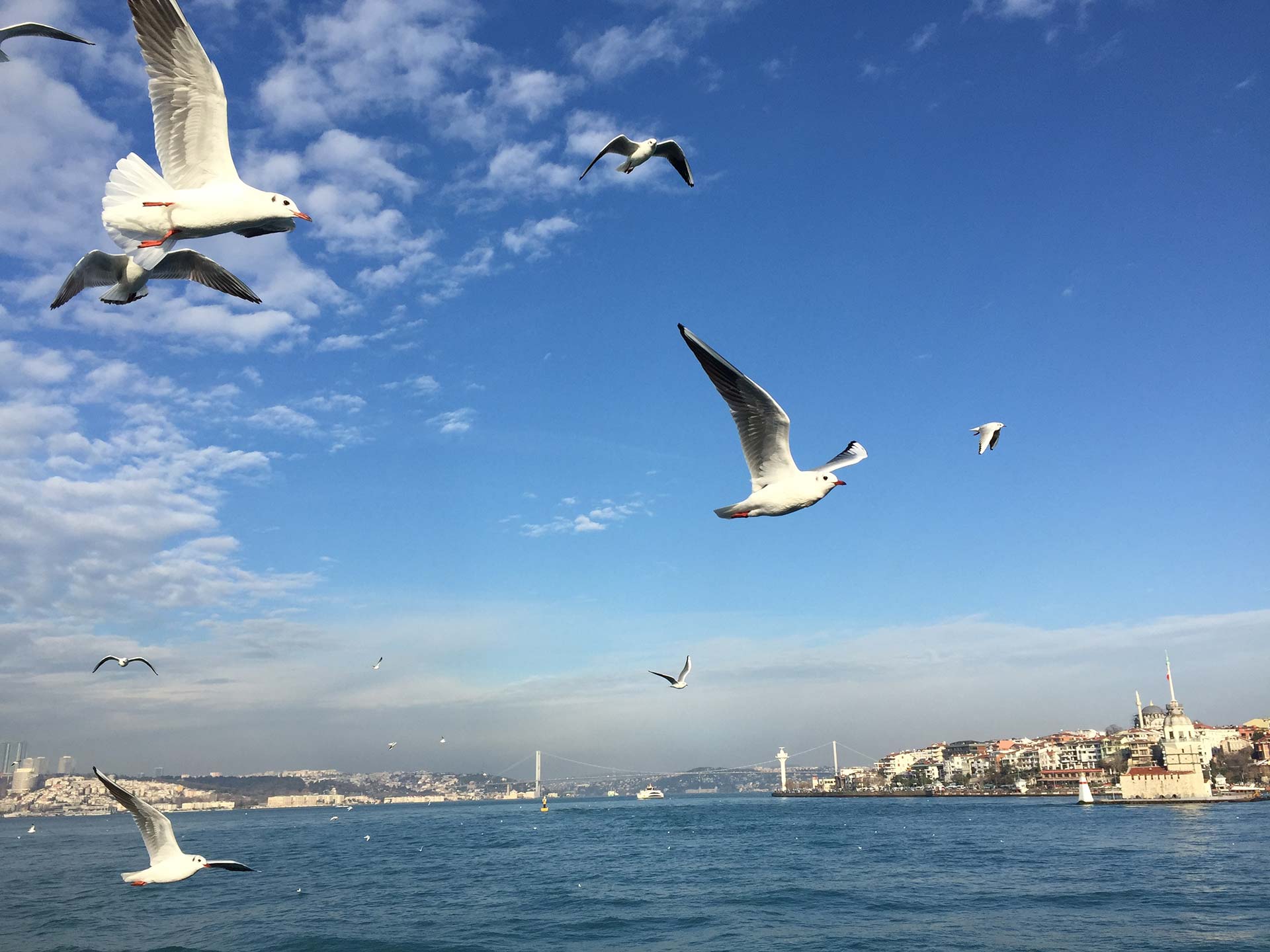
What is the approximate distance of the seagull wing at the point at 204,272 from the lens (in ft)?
17.0

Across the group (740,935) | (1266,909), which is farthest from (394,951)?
(1266,909)

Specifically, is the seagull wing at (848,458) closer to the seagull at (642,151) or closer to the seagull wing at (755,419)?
the seagull wing at (755,419)

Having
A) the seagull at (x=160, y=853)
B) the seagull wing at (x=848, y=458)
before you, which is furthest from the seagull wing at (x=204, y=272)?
the seagull at (x=160, y=853)

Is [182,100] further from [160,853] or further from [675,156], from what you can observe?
[160,853]

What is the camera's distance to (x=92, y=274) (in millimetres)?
4645

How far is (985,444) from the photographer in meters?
10.8

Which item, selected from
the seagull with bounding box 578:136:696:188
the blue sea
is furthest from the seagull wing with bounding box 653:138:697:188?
the blue sea

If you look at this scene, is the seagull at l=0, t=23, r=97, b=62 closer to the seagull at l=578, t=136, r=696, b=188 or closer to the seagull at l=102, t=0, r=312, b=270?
the seagull at l=102, t=0, r=312, b=270

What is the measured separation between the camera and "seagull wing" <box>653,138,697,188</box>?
8.46 meters

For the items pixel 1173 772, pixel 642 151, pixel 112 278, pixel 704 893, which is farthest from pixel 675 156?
pixel 1173 772

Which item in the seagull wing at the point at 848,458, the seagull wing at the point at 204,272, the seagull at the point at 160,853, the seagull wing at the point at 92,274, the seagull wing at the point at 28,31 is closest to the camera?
the seagull wing at the point at 28,31

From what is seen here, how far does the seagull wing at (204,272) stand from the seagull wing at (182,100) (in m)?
0.84

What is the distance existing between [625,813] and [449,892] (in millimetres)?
69779

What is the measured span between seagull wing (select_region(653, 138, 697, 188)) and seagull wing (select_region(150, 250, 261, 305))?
4.64 metres
